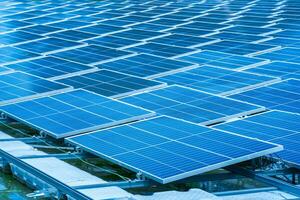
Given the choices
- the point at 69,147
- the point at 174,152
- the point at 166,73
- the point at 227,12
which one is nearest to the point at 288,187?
the point at 174,152

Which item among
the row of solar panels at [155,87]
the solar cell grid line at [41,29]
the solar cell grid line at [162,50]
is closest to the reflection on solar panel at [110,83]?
the row of solar panels at [155,87]

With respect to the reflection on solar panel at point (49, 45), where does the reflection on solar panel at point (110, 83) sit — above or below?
above

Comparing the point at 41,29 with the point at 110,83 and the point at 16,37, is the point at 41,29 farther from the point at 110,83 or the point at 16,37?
the point at 110,83

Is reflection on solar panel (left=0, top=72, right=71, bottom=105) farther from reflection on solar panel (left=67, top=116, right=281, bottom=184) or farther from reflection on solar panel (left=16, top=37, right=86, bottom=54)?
reflection on solar panel (left=16, top=37, right=86, bottom=54)

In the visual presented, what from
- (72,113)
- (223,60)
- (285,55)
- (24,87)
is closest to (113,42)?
(223,60)

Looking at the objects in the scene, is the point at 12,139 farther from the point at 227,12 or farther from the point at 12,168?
the point at 227,12

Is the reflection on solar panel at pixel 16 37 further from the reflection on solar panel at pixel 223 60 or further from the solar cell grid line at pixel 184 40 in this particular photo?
the reflection on solar panel at pixel 223 60
